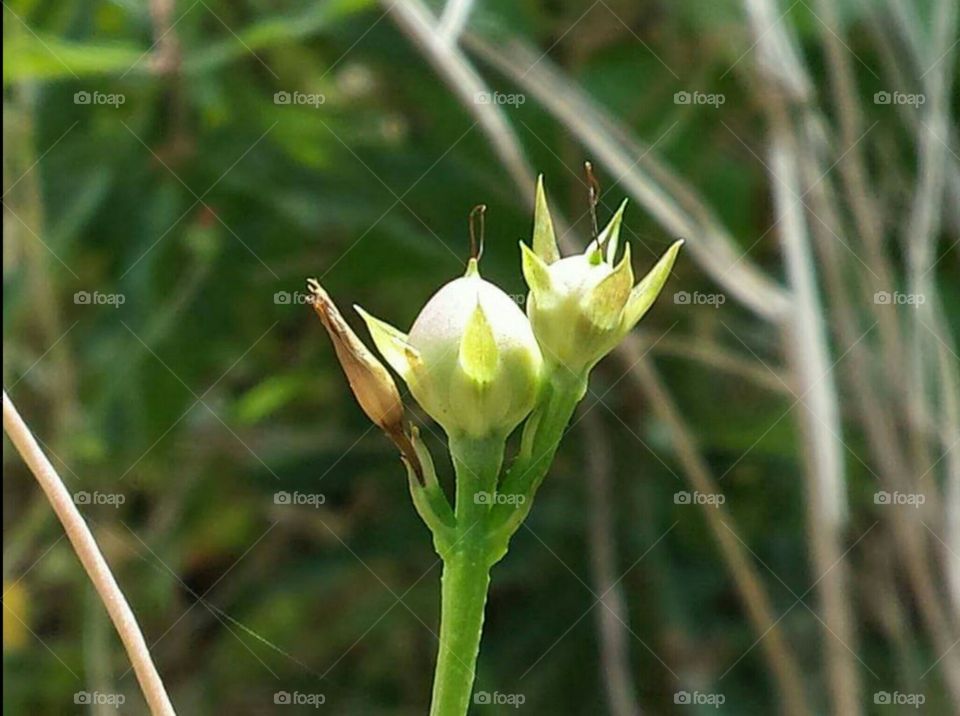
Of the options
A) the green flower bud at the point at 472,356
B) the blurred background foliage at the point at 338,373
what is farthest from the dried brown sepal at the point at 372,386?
the blurred background foliage at the point at 338,373

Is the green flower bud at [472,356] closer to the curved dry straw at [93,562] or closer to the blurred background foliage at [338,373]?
the curved dry straw at [93,562]

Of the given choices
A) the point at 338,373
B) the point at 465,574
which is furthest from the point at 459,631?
the point at 338,373

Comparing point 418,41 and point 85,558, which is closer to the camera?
point 85,558

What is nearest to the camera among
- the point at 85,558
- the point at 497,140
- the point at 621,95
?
the point at 85,558

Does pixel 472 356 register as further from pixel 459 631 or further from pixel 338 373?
pixel 338 373

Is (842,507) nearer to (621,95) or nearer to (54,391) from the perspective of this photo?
(621,95)

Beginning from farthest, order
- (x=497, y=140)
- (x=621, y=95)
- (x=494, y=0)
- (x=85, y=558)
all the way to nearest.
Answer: (x=621, y=95) → (x=494, y=0) → (x=497, y=140) → (x=85, y=558)

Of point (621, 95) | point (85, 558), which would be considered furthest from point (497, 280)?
point (85, 558)

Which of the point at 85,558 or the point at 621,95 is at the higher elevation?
the point at 621,95
